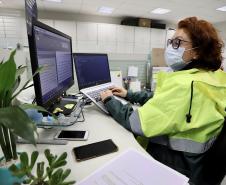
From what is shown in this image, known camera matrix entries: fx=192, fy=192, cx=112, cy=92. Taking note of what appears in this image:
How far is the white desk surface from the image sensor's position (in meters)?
0.59

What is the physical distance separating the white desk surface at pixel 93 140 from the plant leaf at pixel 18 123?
29 cm

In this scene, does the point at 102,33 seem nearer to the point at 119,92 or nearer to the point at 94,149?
the point at 119,92

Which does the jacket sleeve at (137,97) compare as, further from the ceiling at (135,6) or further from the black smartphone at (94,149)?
the ceiling at (135,6)

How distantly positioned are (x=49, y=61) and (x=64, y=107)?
1.01ft

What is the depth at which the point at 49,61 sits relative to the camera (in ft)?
2.73

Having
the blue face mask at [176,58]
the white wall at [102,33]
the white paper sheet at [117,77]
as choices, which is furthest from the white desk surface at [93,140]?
the white wall at [102,33]

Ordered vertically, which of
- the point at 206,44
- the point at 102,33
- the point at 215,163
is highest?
the point at 102,33

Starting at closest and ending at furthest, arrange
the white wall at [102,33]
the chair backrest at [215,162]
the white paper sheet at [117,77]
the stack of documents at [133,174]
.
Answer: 1. the stack of documents at [133,174]
2. the chair backrest at [215,162]
3. the white paper sheet at [117,77]
4. the white wall at [102,33]

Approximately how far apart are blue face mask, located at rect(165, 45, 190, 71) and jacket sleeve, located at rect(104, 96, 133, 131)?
0.41 m

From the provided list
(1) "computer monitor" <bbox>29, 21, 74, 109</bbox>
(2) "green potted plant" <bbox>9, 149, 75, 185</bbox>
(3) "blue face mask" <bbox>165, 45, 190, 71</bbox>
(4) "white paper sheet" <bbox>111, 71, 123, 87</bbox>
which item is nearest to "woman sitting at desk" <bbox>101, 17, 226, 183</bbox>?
(3) "blue face mask" <bbox>165, 45, 190, 71</bbox>

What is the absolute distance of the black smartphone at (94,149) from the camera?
0.64 m

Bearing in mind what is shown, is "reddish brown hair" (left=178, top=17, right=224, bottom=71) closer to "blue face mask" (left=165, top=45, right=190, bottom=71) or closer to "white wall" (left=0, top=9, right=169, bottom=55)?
"blue face mask" (left=165, top=45, right=190, bottom=71)

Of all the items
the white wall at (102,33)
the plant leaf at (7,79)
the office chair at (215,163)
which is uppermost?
the white wall at (102,33)

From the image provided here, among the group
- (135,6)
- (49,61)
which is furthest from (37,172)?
(135,6)
